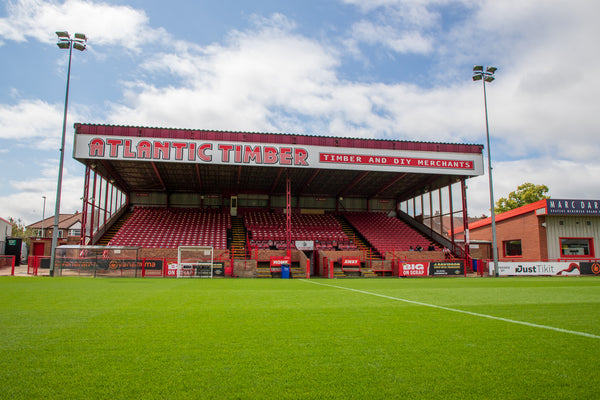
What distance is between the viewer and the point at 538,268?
26750mm

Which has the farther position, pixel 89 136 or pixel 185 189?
pixel 185 189

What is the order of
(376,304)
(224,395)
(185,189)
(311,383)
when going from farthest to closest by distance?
(185,189) < (376,304) < (311,383) < (224,395)

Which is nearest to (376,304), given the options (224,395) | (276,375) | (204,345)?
(204,345)

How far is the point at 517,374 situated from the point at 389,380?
1.15m

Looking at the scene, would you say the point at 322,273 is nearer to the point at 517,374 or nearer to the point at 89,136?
the point at 89,136

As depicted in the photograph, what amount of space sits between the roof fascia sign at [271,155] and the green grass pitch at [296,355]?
20889 mm

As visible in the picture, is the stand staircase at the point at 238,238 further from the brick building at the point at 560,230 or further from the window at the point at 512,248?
the window at the point at 512,248

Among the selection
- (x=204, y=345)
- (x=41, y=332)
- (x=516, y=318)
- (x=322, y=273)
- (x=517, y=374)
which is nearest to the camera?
(x=517, y=374)

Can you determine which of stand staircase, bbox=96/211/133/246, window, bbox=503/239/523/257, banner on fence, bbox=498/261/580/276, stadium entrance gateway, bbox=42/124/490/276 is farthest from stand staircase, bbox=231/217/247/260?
window, bbox=503/239/523/257

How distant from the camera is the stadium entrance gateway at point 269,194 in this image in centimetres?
2678

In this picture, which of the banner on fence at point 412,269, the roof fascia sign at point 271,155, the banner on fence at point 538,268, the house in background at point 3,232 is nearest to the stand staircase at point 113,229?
the roof fascia sign at point 271,155

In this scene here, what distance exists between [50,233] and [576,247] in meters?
67.8

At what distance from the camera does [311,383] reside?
120 inches

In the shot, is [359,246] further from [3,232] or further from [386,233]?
[3,232]
